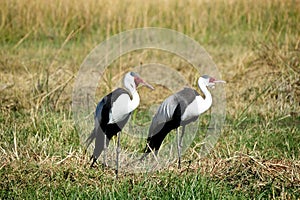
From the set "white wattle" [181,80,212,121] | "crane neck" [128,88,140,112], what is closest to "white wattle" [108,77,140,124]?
"crane neck" [128,88,140,112]

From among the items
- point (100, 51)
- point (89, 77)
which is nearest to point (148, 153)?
point (89, 77)

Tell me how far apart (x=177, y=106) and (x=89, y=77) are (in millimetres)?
3097

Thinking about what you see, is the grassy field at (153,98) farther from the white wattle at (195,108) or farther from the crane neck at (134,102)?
the crane neck at (134,102)

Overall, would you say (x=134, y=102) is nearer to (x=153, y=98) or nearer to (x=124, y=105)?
(x=124, y=105)

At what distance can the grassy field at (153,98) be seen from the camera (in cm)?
319

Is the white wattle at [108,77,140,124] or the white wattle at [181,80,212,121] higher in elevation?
the white wattle at [108,77,140,124]

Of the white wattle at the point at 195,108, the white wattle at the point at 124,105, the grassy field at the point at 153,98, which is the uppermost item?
the white wattle at the point at 124,105

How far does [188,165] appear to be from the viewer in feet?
11.0

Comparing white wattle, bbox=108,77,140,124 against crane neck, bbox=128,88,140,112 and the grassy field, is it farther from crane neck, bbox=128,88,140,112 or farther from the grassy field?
the grassy field

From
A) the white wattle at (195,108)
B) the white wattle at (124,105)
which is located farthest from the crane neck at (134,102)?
the white wattle at (195,108)

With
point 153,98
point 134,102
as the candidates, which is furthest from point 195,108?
point 153,98

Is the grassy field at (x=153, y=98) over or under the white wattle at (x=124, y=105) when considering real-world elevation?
under

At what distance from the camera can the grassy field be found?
10.5 ft

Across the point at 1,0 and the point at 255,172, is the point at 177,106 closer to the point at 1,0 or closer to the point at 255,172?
the point at 255,172
